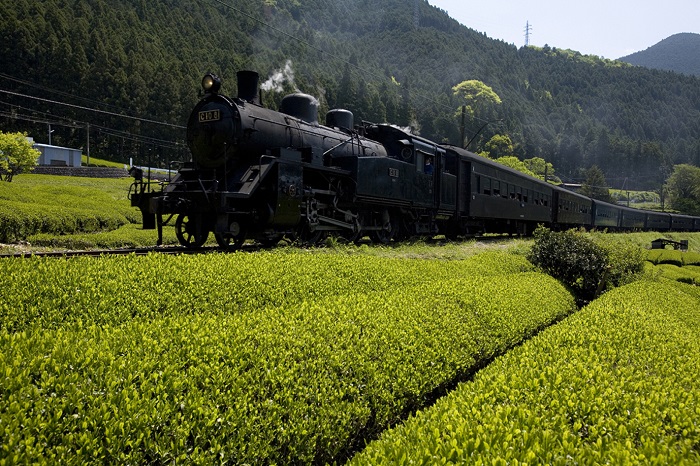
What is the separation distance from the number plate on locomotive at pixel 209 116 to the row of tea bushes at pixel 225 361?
5.57 metres

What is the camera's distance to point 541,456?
7.79ft

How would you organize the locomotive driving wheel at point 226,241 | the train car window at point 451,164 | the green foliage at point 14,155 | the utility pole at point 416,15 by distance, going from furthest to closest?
the utility pole at point 416,15 < the green foliage at point 14,155 < the train car window at point 451,164 < the locomotive driving wheel at point 226,241

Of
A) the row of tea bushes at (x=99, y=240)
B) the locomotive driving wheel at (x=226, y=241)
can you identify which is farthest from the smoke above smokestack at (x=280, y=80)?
the locomotive driving wheel at (x=226, y=241)

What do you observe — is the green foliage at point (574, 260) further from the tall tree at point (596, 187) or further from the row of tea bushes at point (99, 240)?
the tall tree at point (596, 187)

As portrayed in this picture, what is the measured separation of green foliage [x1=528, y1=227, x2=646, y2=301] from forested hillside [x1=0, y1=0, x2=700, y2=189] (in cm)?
1635

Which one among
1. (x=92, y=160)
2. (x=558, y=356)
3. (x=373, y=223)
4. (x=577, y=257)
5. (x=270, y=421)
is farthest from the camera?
(x=92, y=160)

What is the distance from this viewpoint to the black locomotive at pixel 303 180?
1072 cm

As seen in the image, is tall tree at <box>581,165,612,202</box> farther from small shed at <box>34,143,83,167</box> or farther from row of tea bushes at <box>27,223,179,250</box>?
row of tea bushes at <box>27,223,179,250</box>

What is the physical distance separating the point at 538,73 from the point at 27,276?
205m

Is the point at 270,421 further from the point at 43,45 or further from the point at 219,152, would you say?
the point at 43,45

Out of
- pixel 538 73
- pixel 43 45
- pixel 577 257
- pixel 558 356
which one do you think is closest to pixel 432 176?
pixel 577 257

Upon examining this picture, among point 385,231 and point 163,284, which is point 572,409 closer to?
point 163,284

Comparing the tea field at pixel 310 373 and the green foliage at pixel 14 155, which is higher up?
the green foliage at pixel 14 155

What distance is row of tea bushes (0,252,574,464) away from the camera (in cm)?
233
